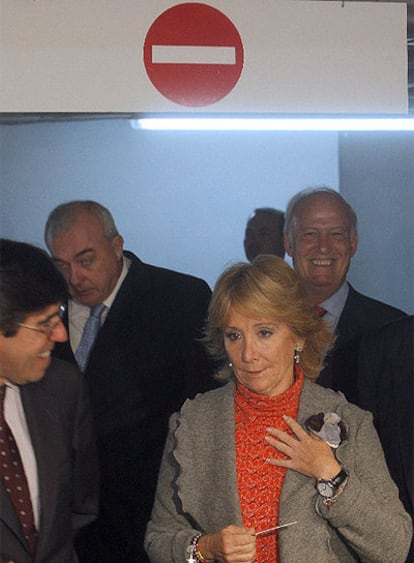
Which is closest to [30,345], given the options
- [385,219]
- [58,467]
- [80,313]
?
[58,467]

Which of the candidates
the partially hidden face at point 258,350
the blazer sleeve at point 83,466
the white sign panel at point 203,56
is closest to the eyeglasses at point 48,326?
the blazer sleeve at point 83,466

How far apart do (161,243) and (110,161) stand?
0.32 m

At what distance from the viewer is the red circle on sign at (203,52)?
3098 mm

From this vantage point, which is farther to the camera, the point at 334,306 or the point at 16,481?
the point at 334,306

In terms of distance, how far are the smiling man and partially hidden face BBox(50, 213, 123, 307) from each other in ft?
2.05

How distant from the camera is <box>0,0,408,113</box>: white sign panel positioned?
3047mm

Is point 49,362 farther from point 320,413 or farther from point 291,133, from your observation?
point 291,133

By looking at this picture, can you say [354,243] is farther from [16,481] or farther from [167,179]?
[16,481]

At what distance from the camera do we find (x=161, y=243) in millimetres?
3367

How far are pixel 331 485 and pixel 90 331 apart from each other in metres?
1.03

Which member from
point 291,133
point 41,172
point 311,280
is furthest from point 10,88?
point 311,280

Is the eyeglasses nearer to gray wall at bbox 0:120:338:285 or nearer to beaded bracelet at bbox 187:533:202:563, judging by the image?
gray wall at bbox 0:120:338:285

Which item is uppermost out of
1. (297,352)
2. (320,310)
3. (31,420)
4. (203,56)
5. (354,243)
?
(203,56)

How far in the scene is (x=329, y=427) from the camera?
2.84 m
